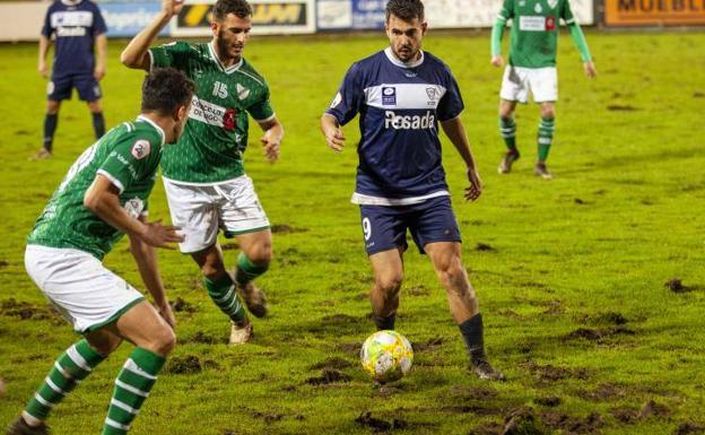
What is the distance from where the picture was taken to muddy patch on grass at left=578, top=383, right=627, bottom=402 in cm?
940

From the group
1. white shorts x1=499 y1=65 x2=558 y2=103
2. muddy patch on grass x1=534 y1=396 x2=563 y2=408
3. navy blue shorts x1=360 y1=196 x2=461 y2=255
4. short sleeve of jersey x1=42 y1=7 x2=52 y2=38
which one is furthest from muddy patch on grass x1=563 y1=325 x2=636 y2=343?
short sleeve of jersey x1=42 y1=7 x2=52 y2=38

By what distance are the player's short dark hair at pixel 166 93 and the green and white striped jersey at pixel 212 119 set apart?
2572 millimetres

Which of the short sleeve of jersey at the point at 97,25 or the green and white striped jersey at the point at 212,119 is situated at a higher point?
the green and white striped jersey at the point at 212,119

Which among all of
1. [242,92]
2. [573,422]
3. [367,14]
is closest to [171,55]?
Answer: [242,92]

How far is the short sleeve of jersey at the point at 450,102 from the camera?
10141 mm

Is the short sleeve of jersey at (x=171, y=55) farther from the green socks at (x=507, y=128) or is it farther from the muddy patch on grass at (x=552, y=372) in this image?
the green socks at (x=507, y=128)

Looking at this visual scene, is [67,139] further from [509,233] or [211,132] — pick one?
[211,132]

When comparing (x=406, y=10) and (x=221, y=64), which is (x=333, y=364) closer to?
(x=221, y=64)

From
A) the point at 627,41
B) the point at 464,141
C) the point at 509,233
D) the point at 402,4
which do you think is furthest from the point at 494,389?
the point at 627,41

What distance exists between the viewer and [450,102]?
10.2m

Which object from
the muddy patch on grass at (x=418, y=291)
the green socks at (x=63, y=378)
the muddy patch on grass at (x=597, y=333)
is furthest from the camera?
the muddy patch on grass at (x=418, y=291)

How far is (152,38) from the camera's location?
9.76 m

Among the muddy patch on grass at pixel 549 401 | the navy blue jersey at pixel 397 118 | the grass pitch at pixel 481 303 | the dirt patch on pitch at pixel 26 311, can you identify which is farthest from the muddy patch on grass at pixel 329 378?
the dirt patch on pitch at pixel 26 311

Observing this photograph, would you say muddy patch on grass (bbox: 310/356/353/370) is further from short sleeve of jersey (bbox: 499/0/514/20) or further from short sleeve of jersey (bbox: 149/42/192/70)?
short sleeve of jersey (bbox: 499/0/514/20)
